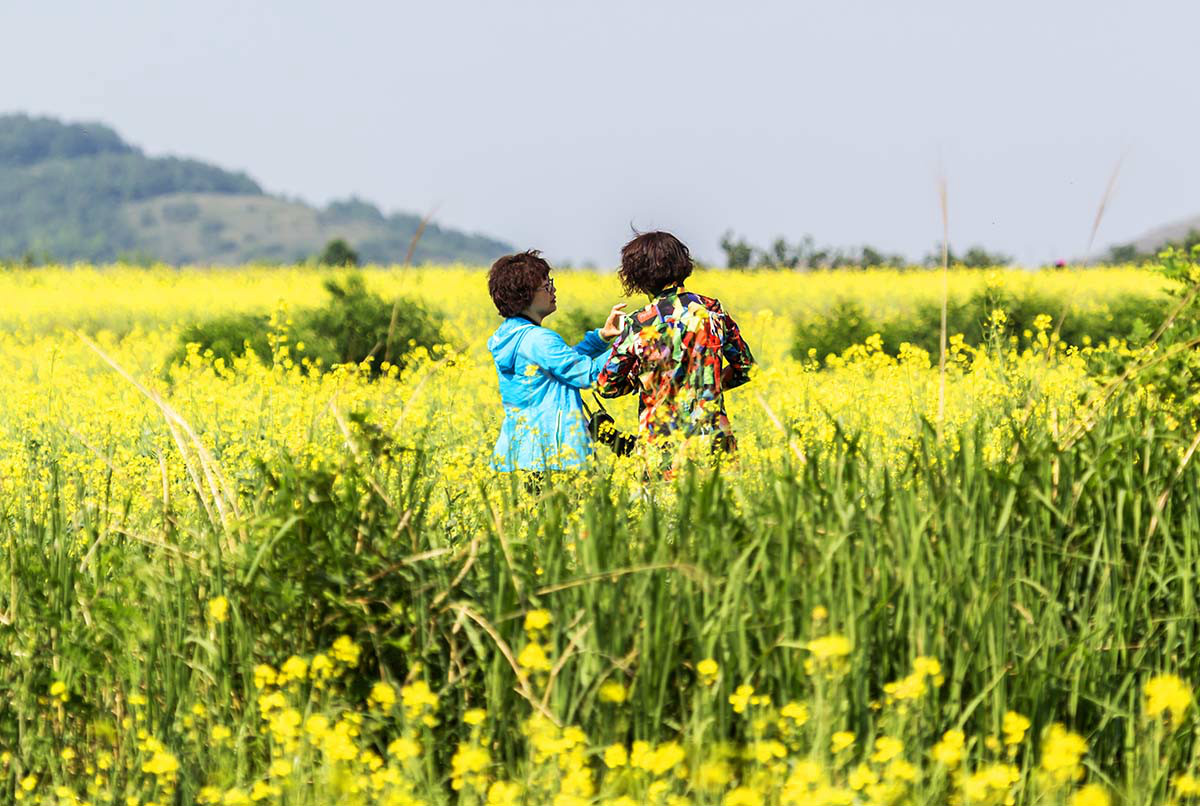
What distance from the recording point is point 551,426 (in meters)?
5.70

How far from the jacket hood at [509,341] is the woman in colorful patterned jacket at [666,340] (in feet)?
1.44

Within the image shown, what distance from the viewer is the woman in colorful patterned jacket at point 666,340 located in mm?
5340

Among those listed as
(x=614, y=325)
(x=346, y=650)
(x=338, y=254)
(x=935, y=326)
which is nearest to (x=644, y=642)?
(x=346, y=650)

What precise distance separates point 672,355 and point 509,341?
2.42 ft

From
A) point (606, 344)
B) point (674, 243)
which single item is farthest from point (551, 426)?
point (674, 243)

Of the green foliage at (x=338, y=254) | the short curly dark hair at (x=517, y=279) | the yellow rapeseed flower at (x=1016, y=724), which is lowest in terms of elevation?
the yellow rapeseed flower at (x=1016, y=724)

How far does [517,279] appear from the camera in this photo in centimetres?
565

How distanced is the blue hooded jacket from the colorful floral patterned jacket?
0.12 metres

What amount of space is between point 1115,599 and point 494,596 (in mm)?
1712

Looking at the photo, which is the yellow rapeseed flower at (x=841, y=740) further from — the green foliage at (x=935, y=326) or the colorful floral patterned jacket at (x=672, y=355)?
the green foliage at (x=935, y=326)

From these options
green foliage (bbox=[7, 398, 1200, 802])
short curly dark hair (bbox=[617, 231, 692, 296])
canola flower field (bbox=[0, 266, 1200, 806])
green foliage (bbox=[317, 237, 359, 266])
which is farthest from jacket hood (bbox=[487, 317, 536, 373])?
green foliage (bbox=[317, 237, 359, 266])

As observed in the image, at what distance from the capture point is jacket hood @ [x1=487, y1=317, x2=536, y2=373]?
5668mm

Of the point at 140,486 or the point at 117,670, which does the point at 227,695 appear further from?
the point at 140,486

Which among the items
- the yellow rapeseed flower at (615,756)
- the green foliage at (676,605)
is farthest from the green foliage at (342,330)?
the yellow rapeseed flower at (615,756)
